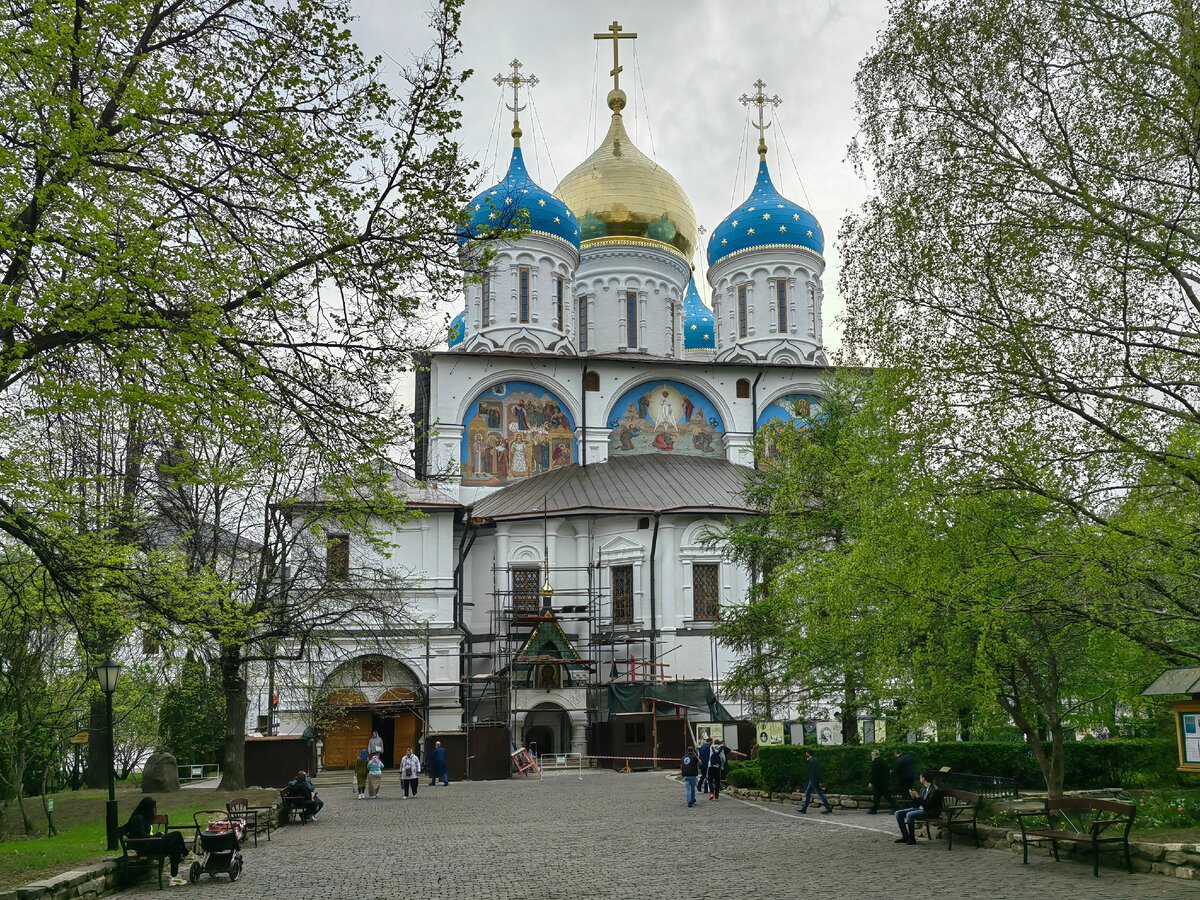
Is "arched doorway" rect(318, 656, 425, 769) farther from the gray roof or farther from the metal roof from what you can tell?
the metal roof

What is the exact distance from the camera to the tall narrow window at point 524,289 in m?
39.4

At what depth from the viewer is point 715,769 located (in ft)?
65.9

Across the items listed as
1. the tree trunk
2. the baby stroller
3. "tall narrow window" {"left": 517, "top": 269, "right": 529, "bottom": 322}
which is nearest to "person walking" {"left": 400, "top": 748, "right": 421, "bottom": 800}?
the tree trunk

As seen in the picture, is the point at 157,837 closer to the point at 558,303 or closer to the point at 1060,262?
the point at 1060,262

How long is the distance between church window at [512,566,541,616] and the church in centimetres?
6

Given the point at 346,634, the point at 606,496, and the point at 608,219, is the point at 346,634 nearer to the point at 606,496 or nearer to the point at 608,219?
the point at 606,496

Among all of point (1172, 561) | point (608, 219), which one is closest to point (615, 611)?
point (608, 219)

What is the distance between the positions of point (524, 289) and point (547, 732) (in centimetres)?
1534

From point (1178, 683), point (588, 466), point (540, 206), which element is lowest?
point (1178, 683)

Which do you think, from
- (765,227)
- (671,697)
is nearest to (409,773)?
(671,697)

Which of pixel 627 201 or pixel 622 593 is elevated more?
pixel 627 201

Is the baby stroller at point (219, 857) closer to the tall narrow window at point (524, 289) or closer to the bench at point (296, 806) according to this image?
the bench at point (296, 806)

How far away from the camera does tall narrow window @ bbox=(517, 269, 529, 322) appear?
1550 inches

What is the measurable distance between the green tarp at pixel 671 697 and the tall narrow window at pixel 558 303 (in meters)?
14.0
